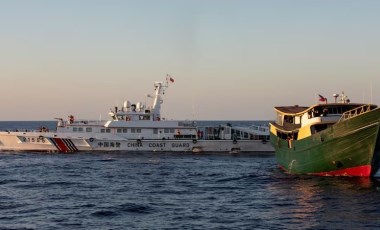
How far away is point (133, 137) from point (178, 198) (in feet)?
139

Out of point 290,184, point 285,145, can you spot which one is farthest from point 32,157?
point 290,184

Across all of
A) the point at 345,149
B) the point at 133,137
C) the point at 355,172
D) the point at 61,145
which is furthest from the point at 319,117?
the point at 61,145

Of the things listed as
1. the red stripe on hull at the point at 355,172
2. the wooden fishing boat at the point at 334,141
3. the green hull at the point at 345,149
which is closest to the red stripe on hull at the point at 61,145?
the wooden fishing boat at the point at 334,141

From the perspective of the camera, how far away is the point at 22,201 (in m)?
36.8

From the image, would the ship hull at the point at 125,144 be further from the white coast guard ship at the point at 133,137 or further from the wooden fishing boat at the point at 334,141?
the wooden fishing boat at the point at 334,141

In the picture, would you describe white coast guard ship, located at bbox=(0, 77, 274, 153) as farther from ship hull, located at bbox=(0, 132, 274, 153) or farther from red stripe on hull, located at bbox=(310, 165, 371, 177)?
red stripe on hull, located at bbox=(310, 165, 371, 177)

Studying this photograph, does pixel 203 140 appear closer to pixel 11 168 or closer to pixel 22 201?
pixel 11 168

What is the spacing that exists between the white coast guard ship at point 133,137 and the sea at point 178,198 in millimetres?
16499

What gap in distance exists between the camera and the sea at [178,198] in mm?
30141

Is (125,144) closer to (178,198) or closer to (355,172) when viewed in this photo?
(355,172)

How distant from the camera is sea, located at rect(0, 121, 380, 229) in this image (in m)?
30.1

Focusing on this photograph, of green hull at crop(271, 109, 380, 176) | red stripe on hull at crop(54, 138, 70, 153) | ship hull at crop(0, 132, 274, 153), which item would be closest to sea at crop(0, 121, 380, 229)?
green hull at crop(271, 109, 380, 176)

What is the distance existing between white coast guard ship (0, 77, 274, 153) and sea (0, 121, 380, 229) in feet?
54.1

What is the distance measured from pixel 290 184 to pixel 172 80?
142ft
